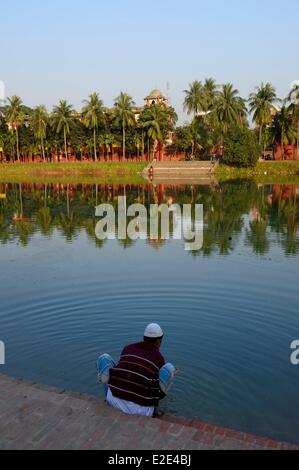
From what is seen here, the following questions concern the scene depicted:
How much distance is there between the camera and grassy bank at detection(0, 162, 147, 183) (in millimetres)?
65669

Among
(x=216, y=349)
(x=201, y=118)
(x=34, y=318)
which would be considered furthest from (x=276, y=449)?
(x=201, y=118)

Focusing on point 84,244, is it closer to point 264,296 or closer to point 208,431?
point 264,296

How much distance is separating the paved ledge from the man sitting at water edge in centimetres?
17

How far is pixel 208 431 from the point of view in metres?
5.33

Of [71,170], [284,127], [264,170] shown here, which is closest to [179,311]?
[264,170]

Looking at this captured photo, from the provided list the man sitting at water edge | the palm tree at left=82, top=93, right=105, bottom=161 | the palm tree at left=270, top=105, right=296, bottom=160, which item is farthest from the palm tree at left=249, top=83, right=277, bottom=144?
the man sitting at water edge

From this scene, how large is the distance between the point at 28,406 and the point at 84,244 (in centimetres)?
1305

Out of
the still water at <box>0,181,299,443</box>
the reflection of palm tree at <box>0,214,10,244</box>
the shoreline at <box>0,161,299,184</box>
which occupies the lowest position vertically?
the still water at <box>0,181,299,443</box>

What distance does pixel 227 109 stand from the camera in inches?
2515

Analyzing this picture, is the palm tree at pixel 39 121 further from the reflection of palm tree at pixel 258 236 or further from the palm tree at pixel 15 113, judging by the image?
the reflection of palm tree at pixel 258 236

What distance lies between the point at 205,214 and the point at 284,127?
42039mm

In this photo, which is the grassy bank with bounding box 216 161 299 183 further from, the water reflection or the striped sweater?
the striped sweater

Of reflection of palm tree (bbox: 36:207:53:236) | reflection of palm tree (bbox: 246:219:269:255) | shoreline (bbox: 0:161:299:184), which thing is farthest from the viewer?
shoreline (bbox: 0:161:299:184)

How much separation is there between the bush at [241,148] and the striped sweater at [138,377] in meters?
54.2
